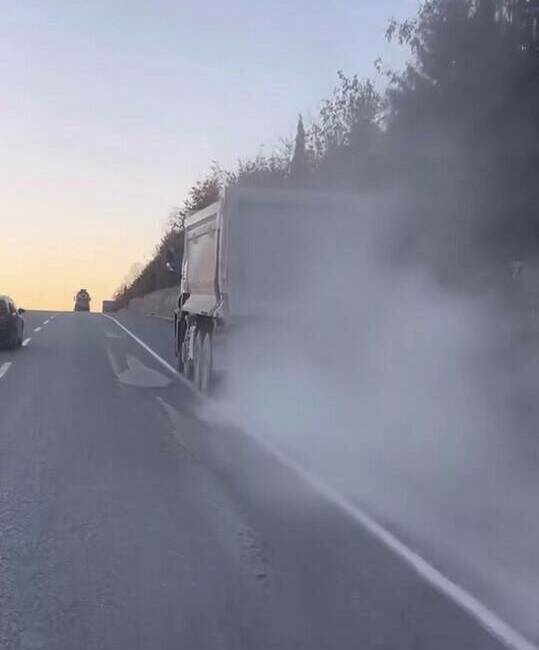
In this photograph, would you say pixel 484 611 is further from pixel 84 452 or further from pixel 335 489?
pixel 84 452

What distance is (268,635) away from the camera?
6.03 m

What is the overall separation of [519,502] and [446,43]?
659 inches

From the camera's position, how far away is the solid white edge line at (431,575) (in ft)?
20.0

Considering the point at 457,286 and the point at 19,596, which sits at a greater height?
the point at 457,286

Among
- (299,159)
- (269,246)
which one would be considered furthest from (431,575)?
(299,159)

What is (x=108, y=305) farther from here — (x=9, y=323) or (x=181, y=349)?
(x=181, y=349)

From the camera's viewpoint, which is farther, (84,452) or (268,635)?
(84,452)

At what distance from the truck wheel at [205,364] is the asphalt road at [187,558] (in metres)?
4.61

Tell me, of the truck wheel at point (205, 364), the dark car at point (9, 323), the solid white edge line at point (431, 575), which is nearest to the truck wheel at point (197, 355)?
the truck wheel at point (205, 364)

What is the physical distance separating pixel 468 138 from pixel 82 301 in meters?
76.6

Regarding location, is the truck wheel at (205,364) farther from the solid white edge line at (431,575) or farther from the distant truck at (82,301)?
the distant truck at (82,301)

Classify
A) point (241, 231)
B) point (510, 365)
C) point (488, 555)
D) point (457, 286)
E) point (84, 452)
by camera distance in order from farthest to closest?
point (457, 286) < point (510, 365) < point (241, 231) < point (84, 452) < point (488, 555)

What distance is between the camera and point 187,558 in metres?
7.70

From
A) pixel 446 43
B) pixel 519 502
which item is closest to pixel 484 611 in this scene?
pixel 519 502
